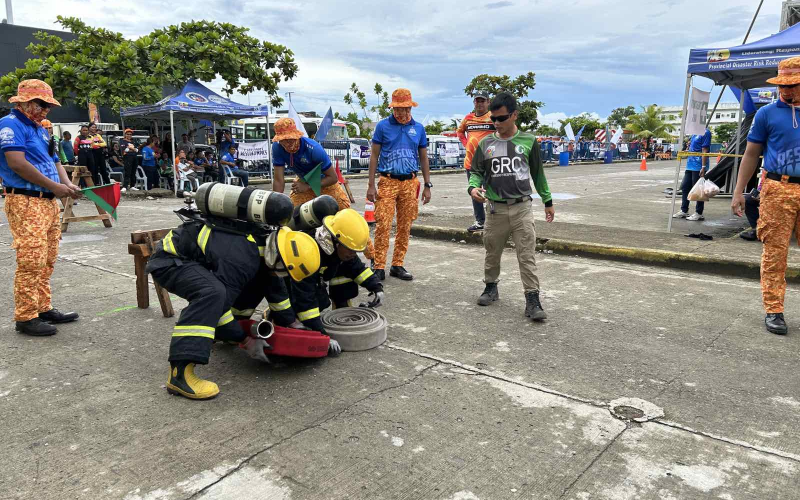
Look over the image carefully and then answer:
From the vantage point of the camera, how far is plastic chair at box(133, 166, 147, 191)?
16156 millimetres

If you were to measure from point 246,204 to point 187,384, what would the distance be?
1.02 meters

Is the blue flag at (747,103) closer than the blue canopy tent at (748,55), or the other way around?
the blue canopy tent at (748,55)

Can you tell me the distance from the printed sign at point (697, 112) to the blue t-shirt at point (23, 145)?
8.47 metres

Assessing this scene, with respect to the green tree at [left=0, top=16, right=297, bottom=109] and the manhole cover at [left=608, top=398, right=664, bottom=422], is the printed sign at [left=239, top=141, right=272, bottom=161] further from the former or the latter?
the manhole cover at [left=608, top=398, right=664, bottom=422]

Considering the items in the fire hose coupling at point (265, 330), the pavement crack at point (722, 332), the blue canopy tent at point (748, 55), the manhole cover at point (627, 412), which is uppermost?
the blue canopy tent at point (748, 55)

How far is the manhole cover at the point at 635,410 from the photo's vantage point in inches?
117

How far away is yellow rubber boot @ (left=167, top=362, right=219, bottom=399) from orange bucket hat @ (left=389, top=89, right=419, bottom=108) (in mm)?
3439

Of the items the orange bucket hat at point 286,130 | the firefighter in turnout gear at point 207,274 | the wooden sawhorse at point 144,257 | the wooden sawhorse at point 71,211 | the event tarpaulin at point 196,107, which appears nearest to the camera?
the firefighter in turnout gear at point 207,274

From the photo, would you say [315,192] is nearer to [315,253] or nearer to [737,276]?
[315,253]

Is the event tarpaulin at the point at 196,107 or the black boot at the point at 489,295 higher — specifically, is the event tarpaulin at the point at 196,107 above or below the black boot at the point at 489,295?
above

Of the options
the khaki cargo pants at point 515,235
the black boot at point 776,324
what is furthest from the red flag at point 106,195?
the black boot at point 776,324

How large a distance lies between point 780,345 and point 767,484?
6.53ft

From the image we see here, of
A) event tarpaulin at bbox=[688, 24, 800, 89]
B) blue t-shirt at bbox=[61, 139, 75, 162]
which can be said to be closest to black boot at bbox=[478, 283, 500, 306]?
event tarpaulin at bbox=[688, 24, 800, 89]

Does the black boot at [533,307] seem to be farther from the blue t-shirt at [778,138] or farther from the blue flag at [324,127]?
the blue flag at [324,127]
